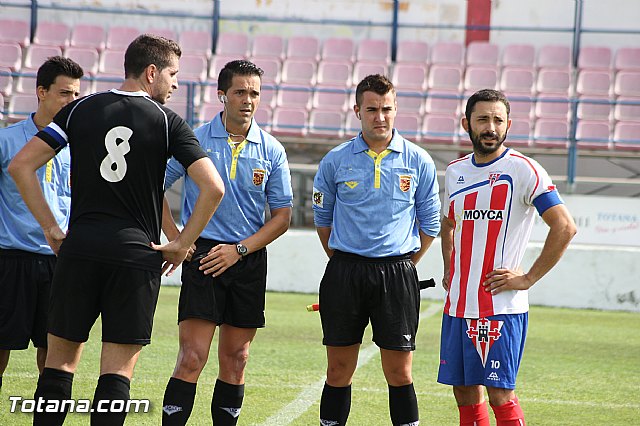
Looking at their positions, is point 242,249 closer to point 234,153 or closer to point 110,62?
point 234,153

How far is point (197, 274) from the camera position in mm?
5504

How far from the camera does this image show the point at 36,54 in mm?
18453

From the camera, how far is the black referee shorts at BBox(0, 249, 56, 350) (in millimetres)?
5898

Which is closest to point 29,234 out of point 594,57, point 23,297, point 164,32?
point 23,297

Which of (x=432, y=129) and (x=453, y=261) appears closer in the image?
(x=453, y=261)

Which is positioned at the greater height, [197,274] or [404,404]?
[197,274]

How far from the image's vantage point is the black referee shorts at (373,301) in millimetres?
5453

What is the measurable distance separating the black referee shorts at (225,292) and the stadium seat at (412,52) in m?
13.2

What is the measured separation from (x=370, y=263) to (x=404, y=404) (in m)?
0.80

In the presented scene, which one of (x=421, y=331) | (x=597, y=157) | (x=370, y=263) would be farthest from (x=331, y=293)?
(x=597, y=157)

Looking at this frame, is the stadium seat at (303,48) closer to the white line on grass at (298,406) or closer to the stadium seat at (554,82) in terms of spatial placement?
the stadium seat at (554,82)

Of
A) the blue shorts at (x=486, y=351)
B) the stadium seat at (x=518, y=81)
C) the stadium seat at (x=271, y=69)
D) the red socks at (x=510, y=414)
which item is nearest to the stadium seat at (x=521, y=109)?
the stadium seat at (x=518, y=81)

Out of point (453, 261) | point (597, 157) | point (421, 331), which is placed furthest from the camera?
point (597, 157)

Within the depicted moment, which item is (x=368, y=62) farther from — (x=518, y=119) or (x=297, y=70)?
(x=518, y=119)
